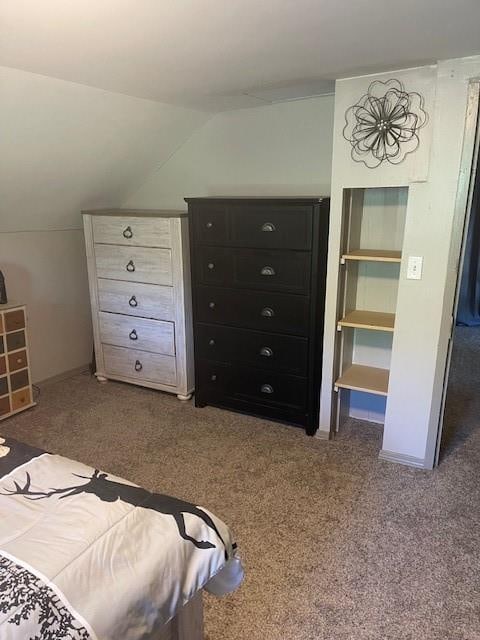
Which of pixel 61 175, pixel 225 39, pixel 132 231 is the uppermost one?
pixel 225 39

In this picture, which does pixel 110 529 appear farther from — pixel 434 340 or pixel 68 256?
pixel 68 256

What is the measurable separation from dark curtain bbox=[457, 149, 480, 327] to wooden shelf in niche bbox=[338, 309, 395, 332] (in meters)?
3.04

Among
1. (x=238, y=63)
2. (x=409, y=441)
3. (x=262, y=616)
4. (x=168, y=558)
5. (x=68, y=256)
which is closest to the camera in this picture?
(x=168, y=558)

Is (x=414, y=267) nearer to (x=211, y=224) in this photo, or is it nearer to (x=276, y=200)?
(x=276, y=200)

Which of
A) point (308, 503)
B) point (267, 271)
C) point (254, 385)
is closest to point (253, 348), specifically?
point (254, 385)

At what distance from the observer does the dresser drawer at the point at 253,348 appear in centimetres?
295

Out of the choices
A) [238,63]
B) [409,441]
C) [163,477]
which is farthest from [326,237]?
[163,477]

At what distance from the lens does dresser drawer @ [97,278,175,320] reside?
340 centimetres

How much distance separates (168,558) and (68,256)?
3.16 meters

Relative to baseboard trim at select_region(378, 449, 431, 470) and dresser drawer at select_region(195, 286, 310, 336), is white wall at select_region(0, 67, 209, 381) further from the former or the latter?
baseboard trim at select_region(378, 449, 431, 470)

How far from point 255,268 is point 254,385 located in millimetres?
795

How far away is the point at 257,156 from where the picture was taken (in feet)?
10.8

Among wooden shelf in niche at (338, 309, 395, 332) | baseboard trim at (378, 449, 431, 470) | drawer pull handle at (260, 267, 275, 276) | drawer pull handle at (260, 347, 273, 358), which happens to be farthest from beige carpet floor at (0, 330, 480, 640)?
drawer pull handle at (260, 267, 275, 276)

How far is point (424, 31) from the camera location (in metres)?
1.79
